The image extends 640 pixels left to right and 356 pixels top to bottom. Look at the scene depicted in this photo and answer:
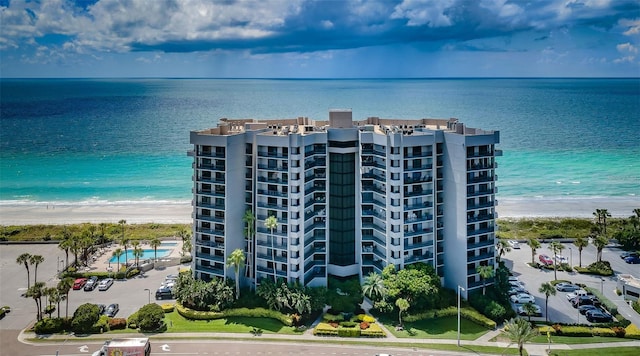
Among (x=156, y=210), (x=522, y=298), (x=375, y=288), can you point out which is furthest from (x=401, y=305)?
(x=156, y=210)

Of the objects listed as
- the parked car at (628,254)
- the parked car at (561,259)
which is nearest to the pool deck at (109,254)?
Answer: the parked car at (561,259)

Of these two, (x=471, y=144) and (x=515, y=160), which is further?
(x=515, y=160)

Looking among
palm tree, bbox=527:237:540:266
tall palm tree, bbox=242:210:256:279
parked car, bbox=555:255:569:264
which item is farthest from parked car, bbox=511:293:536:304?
tall palm tree, bbox=242:210:256:279

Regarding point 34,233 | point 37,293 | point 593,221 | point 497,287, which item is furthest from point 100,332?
point 593,221

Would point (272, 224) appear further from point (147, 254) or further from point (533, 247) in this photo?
point (533, 247)

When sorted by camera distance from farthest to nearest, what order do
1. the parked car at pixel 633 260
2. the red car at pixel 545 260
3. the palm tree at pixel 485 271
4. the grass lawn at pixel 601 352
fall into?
the parked car at pixel 633 260, the red car at pixel 545 260, the palm tree at pixel 485 271, the grass lawn at pixel 601 352

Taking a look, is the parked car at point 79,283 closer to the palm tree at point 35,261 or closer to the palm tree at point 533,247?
the palm tree at point 35,261

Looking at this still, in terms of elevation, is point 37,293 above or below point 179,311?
above

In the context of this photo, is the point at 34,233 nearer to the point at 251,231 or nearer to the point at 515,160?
the point at 251,231

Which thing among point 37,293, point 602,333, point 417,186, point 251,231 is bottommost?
point 602,333
